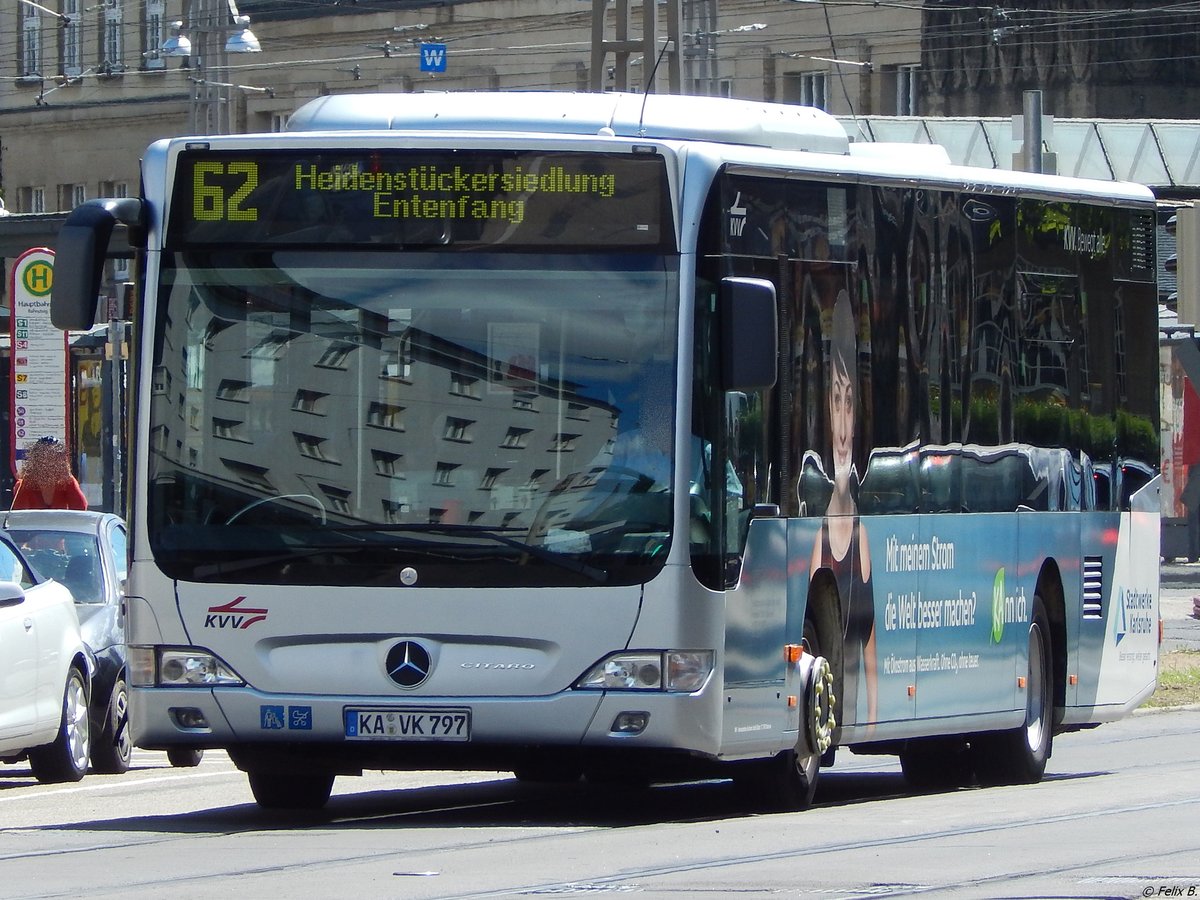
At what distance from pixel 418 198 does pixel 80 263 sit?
1.36 meters

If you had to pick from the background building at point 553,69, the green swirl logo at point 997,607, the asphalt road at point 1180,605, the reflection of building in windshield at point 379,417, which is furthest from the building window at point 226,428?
the background building at point 553,69

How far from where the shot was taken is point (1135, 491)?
15852mm

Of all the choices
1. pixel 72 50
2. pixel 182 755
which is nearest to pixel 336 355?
pixel 182 755

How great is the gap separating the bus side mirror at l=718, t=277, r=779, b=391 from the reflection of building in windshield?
1.34 feet

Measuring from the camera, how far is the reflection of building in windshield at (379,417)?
35.2 feet

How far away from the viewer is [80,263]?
35.6 feet

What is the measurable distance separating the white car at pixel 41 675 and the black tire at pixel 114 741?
171 millimetres

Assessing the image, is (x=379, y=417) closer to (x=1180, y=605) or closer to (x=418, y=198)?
(x=418, y=198)

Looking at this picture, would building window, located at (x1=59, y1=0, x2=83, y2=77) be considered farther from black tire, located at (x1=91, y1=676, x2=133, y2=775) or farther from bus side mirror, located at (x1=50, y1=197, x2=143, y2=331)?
bus side mirror, located at (x1=50, y1=197, x2=143, y2=331)

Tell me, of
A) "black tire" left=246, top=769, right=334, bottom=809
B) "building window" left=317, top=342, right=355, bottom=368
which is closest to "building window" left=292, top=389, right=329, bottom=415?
"building window" left=317, top=342, right=355, bottom=368

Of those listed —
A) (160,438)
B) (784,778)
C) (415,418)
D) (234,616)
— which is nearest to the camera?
(415,418)

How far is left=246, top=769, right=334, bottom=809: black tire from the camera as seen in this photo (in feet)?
40.1

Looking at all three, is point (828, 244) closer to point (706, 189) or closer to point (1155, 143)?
point (706, 189)

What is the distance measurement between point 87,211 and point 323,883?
10.5 feet
